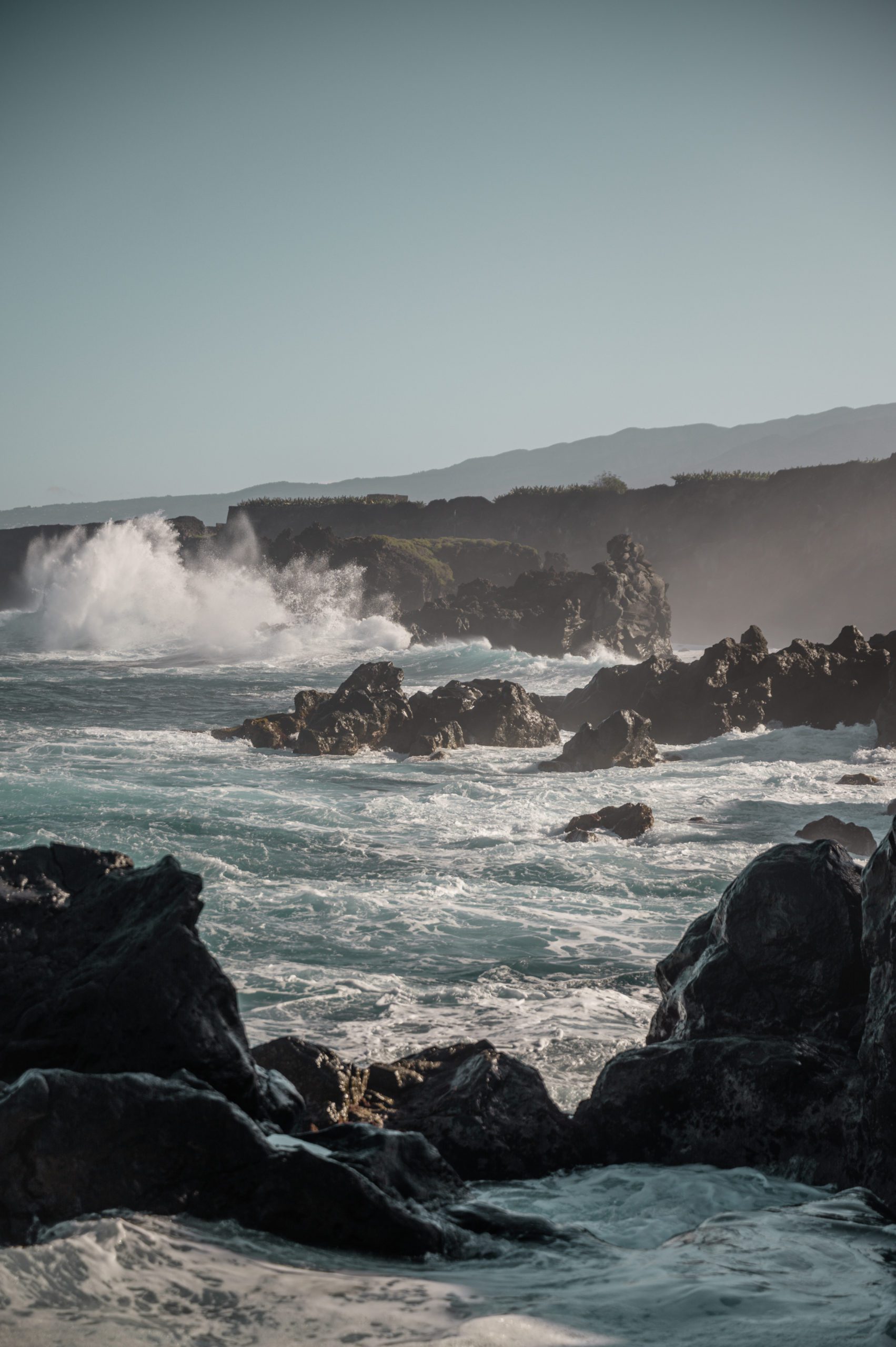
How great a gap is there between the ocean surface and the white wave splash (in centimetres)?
1200

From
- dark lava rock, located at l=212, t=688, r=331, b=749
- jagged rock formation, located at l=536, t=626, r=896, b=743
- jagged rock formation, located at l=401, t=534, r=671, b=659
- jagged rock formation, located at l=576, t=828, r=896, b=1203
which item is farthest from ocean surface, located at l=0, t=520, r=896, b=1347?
jagged rock formation, located at l=401, t=534, r=671, b=659

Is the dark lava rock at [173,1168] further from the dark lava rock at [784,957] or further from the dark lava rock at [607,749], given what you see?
the dark lava rock at [607,749]

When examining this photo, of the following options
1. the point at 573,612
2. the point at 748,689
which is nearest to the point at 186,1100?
the point at 748,689

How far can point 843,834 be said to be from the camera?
11.9 meters

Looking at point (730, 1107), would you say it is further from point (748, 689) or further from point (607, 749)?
point (748, 689)

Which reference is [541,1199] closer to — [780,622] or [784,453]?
[780,622]

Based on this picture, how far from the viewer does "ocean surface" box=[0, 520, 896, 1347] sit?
2.75m

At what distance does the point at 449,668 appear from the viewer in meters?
32.0

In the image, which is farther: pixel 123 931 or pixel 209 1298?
pixel 123 931

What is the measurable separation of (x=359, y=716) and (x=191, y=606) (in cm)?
2625

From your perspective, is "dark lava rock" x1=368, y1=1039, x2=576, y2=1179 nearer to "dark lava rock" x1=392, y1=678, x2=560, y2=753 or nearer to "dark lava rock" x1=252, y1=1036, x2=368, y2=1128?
"dark lava rock" x1=252, y1=1036, x2=368, y2=1128

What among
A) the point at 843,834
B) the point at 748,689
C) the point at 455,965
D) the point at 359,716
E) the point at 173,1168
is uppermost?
the point at 748,689

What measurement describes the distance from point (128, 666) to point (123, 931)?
103ft

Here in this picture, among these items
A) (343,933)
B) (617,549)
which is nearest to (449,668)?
(617,549)
